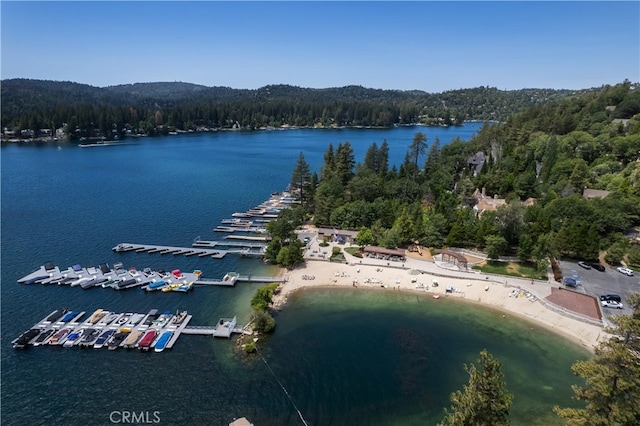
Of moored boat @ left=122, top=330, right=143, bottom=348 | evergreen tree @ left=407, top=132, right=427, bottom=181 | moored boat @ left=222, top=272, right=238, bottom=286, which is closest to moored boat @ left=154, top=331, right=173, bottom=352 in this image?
moored boat @ left=122, top=330, right=143, bottom=348

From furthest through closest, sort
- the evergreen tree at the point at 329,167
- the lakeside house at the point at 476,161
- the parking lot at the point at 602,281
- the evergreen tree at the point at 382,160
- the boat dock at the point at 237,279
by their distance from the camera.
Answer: the lakeside house at the point at 476,161
the evergreen tree at the point at 382,160
the evergreen tree at the point at 329,167
the boat dock at the point at 237,279
the parking lot at the point at 602,281

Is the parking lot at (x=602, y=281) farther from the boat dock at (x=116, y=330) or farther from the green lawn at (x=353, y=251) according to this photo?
the boat dock at (x=116, y=330)

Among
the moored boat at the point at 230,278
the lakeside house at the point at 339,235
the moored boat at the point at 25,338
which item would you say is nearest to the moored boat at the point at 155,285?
the moored boat at the point at 230,278

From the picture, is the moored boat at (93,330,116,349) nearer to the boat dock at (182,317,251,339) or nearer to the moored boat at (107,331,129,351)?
the moored boat at (107,331,129,351)

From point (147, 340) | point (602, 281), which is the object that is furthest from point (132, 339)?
point (602, 281)

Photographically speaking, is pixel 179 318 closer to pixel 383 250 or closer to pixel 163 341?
pixel 163 341

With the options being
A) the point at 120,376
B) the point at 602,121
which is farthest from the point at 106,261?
the point at 602,121
